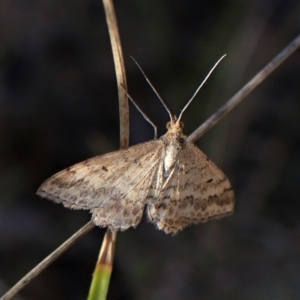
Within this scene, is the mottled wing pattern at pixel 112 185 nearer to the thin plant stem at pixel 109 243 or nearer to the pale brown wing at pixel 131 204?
the pale brown wing at pixel 131 204

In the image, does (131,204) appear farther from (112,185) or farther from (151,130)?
(151,130)

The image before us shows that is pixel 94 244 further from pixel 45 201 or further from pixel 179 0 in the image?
pixel 179 0

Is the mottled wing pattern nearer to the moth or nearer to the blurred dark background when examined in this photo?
the moth

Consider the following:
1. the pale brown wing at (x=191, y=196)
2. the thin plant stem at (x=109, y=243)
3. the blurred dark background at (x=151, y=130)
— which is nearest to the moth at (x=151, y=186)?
the pale brown wing at (x=191, y=196)

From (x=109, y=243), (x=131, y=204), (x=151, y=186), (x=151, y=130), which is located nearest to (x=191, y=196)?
(x=151, y=186)

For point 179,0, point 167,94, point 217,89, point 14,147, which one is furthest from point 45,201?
point 179,0

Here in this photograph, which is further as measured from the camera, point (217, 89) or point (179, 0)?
point (179, 0)
